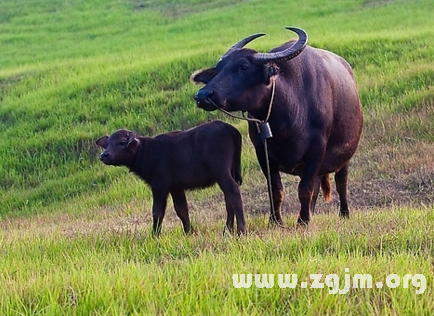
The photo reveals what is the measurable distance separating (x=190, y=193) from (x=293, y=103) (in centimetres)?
390

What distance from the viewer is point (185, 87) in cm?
1424

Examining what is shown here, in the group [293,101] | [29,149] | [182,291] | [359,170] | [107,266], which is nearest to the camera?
[182,291]

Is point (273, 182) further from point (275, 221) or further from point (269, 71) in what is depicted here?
point (269, 71)

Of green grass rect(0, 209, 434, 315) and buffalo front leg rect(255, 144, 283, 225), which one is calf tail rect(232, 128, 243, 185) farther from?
green grass rect(0, 209, 434, 315)

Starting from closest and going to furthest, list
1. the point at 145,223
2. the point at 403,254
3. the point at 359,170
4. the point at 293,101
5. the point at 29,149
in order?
the point at 403,254 → the point at 293,101 → the point at 145,223 → the point at 359,170 → the point at 29,149

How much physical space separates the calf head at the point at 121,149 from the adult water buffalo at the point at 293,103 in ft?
4.12

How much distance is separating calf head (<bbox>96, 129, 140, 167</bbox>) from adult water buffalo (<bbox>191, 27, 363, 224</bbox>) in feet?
4.12

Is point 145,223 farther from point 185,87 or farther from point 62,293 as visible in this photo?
point 185,87

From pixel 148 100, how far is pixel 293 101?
7779 millimetres

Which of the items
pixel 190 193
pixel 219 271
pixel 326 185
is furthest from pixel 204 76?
pixel 190 193

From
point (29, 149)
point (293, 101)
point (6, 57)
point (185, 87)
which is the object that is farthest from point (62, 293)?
point (6, 57)

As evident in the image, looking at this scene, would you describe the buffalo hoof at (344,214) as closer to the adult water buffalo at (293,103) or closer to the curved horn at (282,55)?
the adult water buffalo at (293,103)

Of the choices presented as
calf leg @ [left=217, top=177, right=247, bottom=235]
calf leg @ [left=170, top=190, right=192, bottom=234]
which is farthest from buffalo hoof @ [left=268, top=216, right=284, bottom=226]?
calf leg @ [left=170, top=190, right=192, bottom=234]

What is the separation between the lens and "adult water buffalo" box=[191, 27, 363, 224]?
5.90 metres
